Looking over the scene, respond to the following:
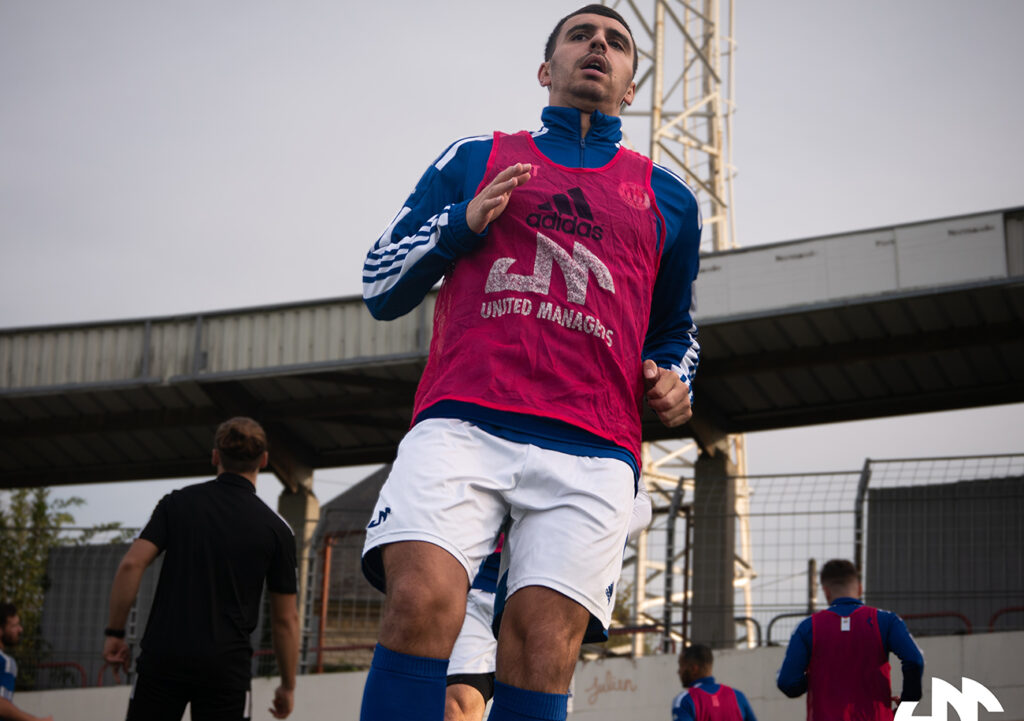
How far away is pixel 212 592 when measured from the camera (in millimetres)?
5281

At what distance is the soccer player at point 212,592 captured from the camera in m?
5.11

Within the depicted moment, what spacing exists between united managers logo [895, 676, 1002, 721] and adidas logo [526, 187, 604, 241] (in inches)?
355

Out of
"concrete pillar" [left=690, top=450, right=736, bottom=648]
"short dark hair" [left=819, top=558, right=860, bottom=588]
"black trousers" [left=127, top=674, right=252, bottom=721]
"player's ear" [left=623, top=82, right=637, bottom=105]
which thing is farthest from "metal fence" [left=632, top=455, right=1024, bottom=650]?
"player's ear" [left=623, top=82, right=637, bottom=105]

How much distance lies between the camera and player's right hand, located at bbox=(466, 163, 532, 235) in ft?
9.39

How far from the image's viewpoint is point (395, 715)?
2.47m

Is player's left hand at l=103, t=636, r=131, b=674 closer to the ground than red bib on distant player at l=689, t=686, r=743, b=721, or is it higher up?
higher up

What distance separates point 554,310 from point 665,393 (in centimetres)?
44

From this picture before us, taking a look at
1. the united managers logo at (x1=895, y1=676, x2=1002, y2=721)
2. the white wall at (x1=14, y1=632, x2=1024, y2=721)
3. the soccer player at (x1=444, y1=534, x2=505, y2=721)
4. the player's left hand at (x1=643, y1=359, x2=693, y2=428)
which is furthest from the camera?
the white wall at (x1=14, y1=632, x2=1024, y2=721)

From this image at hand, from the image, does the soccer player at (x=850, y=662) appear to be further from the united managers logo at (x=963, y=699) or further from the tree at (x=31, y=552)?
the tree at (x=31, y=552)

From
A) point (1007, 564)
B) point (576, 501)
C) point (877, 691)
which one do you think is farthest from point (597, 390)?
point (1007, 564)

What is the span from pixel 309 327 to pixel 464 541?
1554 centimetres

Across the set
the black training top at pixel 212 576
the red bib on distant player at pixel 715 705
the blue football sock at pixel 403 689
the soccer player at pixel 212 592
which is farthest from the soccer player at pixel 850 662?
the blue football sock at pixel 403 689

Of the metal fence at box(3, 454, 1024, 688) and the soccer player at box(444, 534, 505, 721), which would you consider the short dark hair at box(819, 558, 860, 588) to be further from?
the metal fence at box(3, 454, 1024, 688)

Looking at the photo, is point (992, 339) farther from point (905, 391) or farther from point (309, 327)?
point (309, 327)
